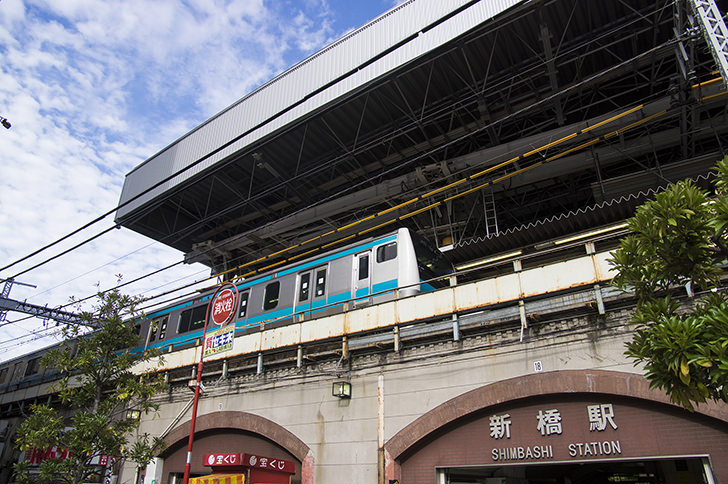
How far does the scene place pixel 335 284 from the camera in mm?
15742

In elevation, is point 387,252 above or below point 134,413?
above

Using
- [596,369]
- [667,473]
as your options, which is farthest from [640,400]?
[667,473]

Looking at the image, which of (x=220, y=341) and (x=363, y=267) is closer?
(x=220, y=341)

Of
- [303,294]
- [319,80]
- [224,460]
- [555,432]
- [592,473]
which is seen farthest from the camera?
[319,80]

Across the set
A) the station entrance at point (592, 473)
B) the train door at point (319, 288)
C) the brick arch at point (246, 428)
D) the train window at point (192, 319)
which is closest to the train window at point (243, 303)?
the train window at point (192, 319)

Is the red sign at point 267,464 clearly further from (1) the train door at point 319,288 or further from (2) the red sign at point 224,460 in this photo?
(1) the train door at point 319,288

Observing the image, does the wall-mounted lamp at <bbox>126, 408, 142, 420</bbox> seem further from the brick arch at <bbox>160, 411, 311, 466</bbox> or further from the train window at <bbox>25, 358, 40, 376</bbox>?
the train window at <bbox>25, 358, 40, 376</bbox>

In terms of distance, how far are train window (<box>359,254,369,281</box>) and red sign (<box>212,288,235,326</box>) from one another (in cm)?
470

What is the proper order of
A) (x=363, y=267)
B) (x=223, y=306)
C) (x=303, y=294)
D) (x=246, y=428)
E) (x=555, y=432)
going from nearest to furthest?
1. (x=555, y=432)
2. (x=223, y=306)
3. (x=246, y=428)
4. (x=363, y=267)
5. (x=303, y=294)

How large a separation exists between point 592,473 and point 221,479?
480 inches

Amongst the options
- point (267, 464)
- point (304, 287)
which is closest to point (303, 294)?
point (304, 287)

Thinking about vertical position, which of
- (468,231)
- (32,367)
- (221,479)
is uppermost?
(468,231)

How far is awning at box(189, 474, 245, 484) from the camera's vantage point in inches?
351

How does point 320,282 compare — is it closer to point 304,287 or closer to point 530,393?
point 304,287
